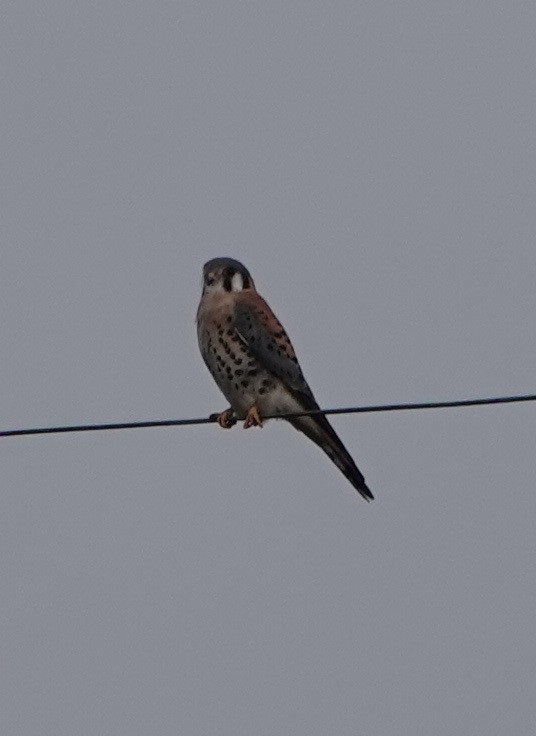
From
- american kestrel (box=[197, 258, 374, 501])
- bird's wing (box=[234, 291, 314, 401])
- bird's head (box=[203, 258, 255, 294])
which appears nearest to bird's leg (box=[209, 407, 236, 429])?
american kestrel (box=[197, 258, 374, 501])

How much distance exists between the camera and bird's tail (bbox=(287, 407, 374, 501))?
10.4m

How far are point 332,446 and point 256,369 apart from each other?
2.04ft

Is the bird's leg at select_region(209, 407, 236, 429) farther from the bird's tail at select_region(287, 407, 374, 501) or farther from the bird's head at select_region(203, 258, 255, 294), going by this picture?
the bird's head at select_region(203, 258, 255, 294)

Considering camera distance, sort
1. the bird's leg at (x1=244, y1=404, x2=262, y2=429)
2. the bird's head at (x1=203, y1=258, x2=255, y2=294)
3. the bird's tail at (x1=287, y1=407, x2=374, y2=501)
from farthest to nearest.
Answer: the bird's head at (x1=203, y1=258, x2=255, y2=294) < the bird's leg at (x1=244, y1=404, x2=262, y2=429) < the bird's tail at (x1=287, y1=407, x2=374, y2=501)

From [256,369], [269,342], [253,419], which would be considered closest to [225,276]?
[269,342]

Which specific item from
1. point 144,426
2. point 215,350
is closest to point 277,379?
point 215,350

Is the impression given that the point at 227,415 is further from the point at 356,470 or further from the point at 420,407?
the point at 420,407

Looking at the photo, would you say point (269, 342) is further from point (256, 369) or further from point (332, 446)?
point (332, 446)

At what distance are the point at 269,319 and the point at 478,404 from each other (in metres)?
3.97

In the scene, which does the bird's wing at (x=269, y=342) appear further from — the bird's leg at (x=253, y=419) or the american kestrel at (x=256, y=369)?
the bird's leg at (x=253, y=419)

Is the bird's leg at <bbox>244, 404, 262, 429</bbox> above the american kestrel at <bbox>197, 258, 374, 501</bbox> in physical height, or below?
below

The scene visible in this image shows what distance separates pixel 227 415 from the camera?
10555 millimetres

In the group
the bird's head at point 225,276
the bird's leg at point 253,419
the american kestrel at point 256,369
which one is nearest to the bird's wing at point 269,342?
the american kestrel at point 256,369

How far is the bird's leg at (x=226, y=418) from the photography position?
1047 cm
